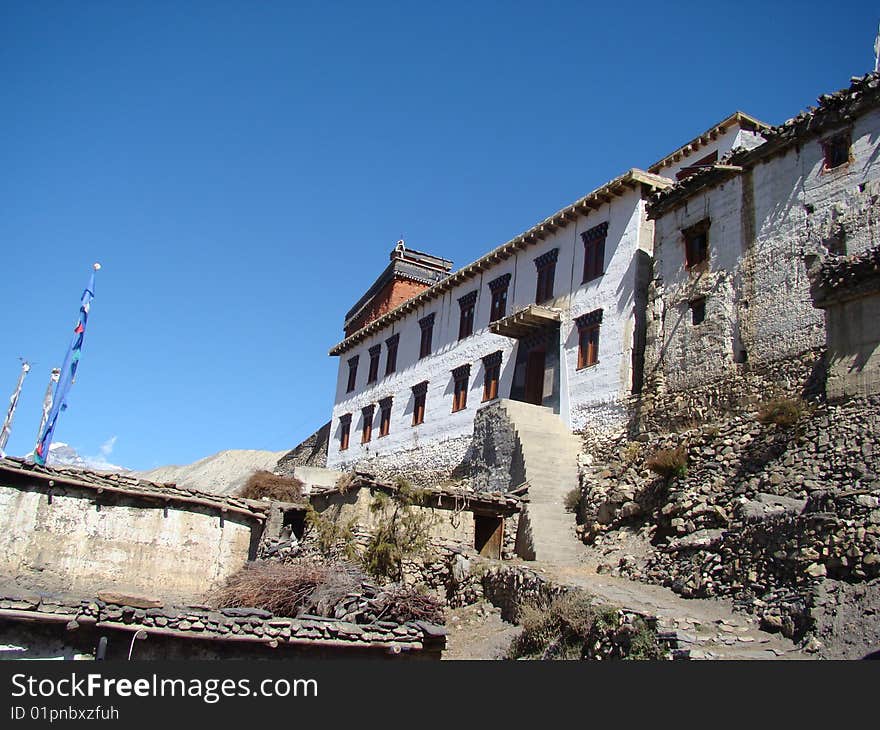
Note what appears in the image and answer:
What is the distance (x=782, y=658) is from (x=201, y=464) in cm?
5125

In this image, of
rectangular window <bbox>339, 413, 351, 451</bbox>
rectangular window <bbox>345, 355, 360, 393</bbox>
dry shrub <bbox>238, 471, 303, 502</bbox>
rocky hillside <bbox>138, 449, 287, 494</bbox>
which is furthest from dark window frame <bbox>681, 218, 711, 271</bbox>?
rocky hillside <bbox>138, 449, 287, 494</bbox>

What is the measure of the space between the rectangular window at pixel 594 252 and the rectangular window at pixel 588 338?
138 centimetres

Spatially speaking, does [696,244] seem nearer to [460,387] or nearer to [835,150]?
[835,150]

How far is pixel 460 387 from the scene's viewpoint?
30406mm

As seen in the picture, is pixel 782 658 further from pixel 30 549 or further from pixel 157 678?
pixel 30 549

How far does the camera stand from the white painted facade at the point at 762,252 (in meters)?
18.0

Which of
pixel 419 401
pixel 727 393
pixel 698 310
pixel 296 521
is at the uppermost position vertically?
pixel 698 310

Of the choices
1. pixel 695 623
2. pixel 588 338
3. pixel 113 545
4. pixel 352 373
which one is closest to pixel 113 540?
pixel 113 545

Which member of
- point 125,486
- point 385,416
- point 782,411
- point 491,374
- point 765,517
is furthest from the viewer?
point 385,416

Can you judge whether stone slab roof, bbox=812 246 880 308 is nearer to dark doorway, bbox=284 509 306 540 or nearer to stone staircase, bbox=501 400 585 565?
stone staircase, bbox=501 400 585 565

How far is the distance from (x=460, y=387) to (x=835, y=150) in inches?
610

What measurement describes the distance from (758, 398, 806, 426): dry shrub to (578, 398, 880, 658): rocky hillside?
27 mm

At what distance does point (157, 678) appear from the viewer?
9.03 m

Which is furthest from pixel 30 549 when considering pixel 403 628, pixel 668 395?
pixel 668 395
